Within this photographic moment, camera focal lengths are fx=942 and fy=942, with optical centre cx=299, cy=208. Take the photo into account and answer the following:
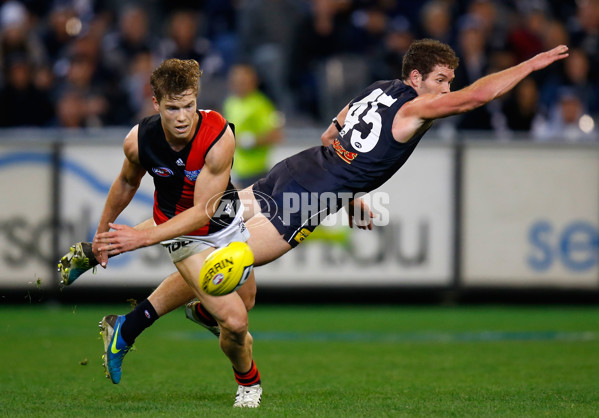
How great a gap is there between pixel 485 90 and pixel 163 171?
209 cm

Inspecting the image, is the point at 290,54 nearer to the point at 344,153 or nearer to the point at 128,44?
the point at 128,44

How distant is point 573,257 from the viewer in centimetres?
1191

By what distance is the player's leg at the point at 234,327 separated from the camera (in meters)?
5.93

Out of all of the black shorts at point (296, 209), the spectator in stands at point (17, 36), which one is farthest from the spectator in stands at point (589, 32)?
the black shorts at point (296, 209)

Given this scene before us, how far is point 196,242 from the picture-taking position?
243 inches

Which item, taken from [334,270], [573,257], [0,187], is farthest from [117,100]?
[573,257]

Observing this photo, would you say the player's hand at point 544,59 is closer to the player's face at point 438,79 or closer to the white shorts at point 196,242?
the player's face at point 438,79

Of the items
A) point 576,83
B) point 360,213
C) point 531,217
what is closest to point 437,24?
point 576,83

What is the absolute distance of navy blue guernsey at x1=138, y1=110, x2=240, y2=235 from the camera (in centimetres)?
594

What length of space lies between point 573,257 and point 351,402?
6580 millimetres

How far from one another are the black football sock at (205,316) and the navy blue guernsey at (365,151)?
1.12m

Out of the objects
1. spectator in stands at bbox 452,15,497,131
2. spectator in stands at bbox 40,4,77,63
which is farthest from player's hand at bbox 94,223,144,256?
spectator in stands at bbox 40,4,77,63

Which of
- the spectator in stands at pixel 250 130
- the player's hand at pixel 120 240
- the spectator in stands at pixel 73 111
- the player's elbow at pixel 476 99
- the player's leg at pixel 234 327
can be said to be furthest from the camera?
the spectator in stands at pixel 73 111

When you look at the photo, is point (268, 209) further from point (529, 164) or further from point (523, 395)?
point (529, 164)
